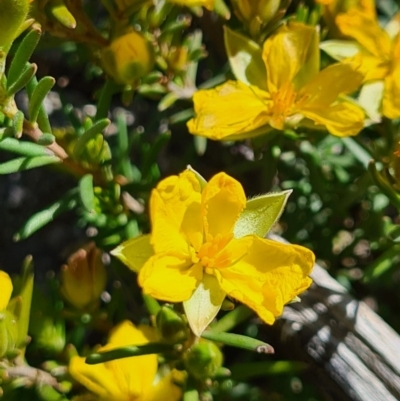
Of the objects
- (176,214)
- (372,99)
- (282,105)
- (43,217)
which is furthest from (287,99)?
(43,217)

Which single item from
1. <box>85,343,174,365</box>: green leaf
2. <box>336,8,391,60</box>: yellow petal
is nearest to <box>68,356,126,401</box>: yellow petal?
<box>85,343,174,365</box>: green leaf

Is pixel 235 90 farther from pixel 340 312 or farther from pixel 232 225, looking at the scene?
pixel 340 312

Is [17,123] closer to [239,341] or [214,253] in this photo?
[214,253]

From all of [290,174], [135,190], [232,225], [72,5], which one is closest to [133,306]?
[135,190]

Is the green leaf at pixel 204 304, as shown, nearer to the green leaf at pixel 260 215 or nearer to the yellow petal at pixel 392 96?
the green leaf at pixel 260 215

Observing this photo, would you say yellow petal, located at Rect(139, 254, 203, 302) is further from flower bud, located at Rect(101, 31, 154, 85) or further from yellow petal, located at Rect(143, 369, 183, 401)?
flower bud, located at Rect(101, 31, 154, 85)

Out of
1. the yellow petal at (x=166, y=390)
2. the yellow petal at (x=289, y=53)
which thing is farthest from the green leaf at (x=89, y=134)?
the yellow petal at (x=166, y=390)
